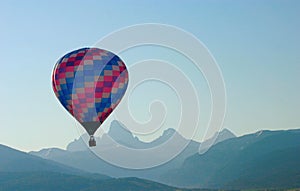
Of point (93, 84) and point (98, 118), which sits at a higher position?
point (93, 84)

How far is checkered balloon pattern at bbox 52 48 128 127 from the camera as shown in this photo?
108188 millimetres

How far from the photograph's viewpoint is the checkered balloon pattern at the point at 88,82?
355 feet

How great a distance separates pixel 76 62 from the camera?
110 meters

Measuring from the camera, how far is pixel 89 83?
110m

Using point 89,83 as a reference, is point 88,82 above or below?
above

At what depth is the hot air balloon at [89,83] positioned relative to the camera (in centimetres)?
10794

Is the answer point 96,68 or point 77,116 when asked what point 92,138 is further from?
point 96,68

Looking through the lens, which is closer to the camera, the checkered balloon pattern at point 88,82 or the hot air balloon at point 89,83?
the hot air balloon at point 89,83

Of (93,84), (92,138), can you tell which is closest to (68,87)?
(93,84)

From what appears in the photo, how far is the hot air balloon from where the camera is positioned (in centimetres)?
10794

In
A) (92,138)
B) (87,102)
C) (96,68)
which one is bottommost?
(92,138)

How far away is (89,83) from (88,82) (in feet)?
1.00

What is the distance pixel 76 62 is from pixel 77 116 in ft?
36.8

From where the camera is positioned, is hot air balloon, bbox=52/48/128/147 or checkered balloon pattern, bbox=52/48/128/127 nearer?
hot air balloon, bbox=52/48/128/147
